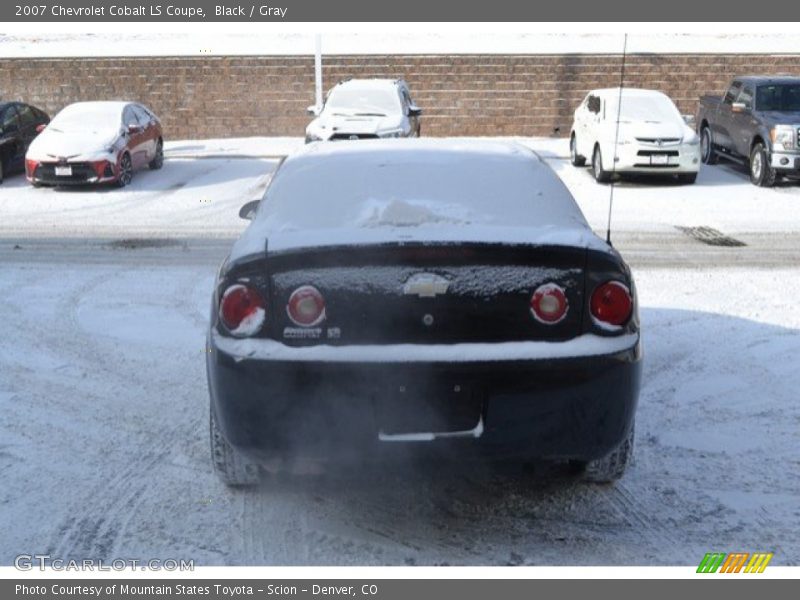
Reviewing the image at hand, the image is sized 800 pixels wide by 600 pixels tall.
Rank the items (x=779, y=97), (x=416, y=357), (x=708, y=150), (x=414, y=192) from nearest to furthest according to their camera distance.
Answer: (x=416, y=357) < (x=414, y=192) < (x=779, y=97) < (x=708, y=150)

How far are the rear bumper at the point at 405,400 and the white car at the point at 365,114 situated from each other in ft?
41.2

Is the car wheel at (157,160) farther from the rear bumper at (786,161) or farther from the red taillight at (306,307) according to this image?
the red taillight at (306,307)

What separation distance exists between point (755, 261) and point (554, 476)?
246 inches

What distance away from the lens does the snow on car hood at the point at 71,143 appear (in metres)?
16.0

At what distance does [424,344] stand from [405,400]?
23 cm

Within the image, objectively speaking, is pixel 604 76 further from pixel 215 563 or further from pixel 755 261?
pixel 215 563

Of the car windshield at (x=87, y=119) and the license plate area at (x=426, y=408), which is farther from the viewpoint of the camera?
the car windshield at (x=87, y=119)

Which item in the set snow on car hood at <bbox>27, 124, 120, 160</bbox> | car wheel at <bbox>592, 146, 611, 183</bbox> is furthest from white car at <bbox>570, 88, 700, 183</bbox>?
snow on car hood at <bbox>27, 124, 120, 160</bbox>

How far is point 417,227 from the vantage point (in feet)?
13.5

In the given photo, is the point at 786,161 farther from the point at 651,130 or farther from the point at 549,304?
the point at 549,304

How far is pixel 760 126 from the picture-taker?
16062mm

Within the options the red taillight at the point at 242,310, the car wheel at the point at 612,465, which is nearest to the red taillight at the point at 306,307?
the red taillight at the point at 242,310

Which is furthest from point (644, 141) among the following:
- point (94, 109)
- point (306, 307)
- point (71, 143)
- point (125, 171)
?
point (306, 307)

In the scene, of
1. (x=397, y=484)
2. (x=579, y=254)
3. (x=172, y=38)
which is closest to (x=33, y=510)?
(x=397, y=484)
